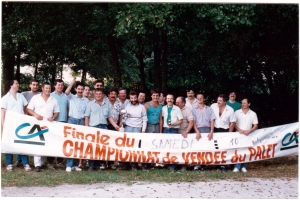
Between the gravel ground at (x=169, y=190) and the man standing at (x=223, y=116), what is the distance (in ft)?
5.35

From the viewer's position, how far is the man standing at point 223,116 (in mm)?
9297

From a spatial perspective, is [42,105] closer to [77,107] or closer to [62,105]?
[62,105]

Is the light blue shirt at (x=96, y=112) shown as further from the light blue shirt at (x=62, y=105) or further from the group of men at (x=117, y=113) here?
the light blue shirt at (x=62, y=105)

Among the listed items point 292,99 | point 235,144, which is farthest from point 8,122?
point 292,99

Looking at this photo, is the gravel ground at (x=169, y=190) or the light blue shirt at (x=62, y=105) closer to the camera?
the gravel ground at (x=169, y=190)

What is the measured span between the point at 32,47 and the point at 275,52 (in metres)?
8.10

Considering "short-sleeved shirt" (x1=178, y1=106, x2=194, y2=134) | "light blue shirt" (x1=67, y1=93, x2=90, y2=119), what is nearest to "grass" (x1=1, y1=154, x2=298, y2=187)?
"short-sleeved shirt" (x1=178, y1=106, x2=194, y2=134)

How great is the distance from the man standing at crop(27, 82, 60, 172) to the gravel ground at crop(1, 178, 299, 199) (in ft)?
5.53

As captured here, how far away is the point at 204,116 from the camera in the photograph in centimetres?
923

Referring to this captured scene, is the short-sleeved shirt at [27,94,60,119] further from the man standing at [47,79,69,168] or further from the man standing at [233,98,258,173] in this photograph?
the man standing at [233,98,258,173]

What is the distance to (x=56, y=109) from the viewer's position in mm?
8758

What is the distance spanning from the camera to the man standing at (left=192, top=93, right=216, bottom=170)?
9.21 metres

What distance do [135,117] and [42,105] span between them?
1.92m

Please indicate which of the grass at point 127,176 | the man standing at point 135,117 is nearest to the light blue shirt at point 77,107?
the man standing at point 135,117
